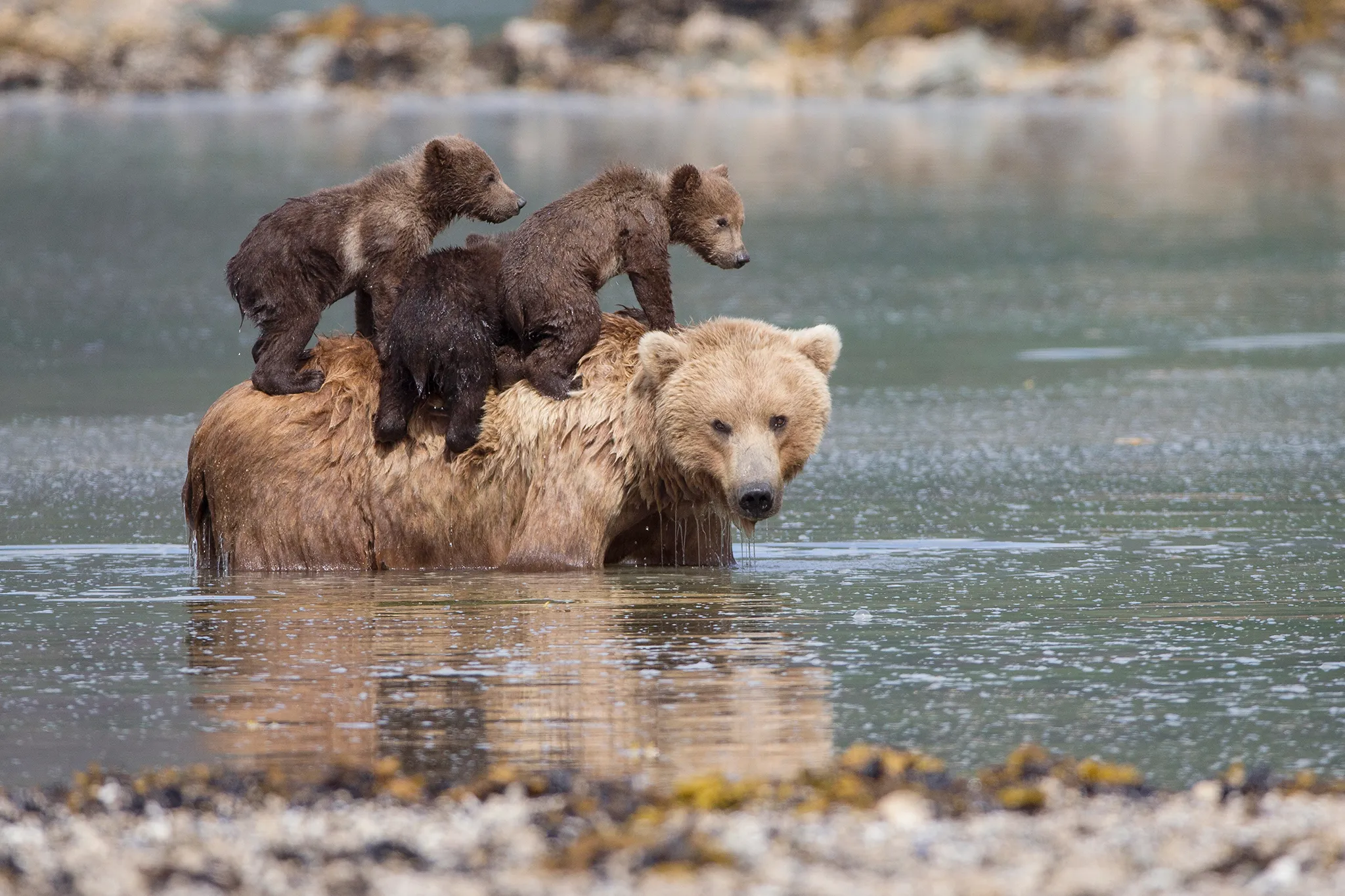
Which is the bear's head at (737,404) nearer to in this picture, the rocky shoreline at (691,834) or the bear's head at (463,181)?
the bear's head at (463,181)

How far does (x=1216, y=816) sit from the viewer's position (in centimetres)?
457

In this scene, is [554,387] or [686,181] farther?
[686,181]

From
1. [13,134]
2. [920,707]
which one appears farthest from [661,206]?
[13,134]

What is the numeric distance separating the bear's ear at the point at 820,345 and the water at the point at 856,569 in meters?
0.80

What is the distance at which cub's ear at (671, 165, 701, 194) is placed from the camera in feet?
25.8

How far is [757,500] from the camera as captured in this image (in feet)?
22.9

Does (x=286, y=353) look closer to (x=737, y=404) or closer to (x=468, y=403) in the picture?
(x=468, y=403)

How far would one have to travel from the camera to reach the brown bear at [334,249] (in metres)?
7.52

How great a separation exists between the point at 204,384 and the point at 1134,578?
23.6ft

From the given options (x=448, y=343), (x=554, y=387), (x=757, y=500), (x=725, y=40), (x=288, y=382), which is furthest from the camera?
(x=725, y=40)

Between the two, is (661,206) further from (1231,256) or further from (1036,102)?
(1036,102)

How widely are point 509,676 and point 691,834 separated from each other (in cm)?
184

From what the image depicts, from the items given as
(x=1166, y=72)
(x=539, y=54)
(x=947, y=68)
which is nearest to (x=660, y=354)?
(x=1166, y=72)

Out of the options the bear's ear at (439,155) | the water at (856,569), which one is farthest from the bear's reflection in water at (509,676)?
the bear's ear at (439,155)
